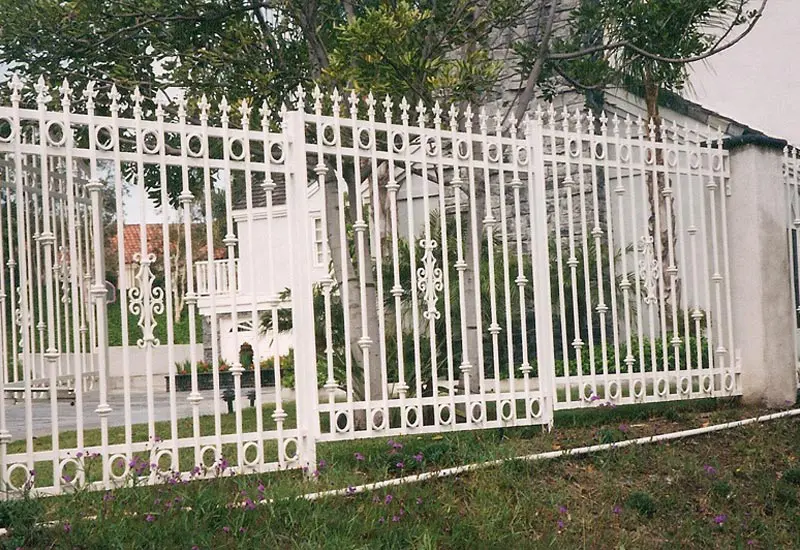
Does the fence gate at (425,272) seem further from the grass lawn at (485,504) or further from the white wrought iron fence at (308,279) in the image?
the grass lawn at (485,504)

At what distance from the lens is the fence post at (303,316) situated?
629cm

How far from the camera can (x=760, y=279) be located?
8.52 meters

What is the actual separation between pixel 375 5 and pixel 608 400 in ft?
17.5

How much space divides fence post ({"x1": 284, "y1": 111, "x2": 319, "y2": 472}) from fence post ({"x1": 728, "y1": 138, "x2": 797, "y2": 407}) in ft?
13.5

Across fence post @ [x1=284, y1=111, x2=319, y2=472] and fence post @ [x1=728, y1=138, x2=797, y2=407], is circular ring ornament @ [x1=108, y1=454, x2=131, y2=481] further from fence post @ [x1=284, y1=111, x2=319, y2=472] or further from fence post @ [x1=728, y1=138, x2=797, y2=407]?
fence post @ [x1=728, y1=138, x2=797, y2=407]

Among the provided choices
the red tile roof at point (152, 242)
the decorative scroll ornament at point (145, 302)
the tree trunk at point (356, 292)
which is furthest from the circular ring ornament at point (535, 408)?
the red tile roof at point (152, 242)

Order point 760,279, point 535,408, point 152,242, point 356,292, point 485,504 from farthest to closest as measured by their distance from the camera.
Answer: point 152,242 < point 356,292 < point 760,279 < point 535,408 < point 485,504

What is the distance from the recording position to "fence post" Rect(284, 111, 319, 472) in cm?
629

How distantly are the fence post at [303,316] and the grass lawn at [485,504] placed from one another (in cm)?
26

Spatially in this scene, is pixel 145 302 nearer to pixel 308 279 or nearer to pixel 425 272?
pixel 308 279

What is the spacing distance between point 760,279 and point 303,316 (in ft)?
14.0

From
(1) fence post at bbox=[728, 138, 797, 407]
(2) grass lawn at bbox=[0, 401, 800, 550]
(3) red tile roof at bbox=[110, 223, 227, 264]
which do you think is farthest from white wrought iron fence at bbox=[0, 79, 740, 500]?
(3) red tile roof at bbox=[110, 223, 227, 264]

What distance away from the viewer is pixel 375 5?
430 inches

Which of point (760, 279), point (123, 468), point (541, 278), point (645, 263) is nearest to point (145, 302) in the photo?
point (123, 468)
